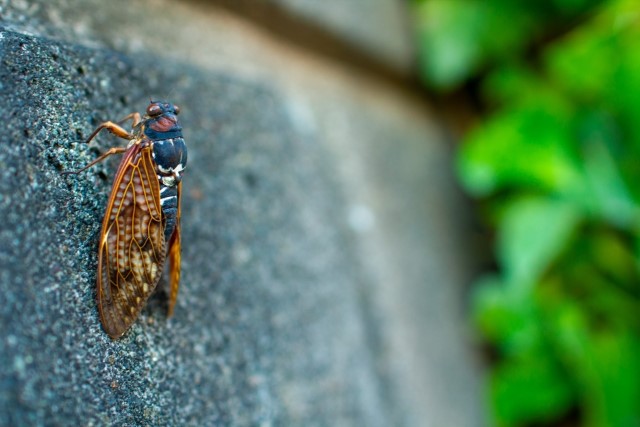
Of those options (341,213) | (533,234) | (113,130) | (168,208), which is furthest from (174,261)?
(533,234)

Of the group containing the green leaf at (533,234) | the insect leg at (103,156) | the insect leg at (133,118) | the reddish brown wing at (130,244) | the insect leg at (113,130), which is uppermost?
the green leaf at (533,234)

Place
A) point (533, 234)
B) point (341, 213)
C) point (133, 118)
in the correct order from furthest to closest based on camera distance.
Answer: point (533, 234) < point (341, 213) < point (133, 118)

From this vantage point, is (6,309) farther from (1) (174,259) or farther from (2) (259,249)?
(2) (259,249)

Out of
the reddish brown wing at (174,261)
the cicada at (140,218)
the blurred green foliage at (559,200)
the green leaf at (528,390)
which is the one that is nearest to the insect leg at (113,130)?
the cicada at (140,218)

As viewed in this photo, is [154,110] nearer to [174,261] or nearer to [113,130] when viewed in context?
[113,130]

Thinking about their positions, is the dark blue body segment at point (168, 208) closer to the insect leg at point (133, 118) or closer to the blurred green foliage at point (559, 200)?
the insect leg at point (133, 118)

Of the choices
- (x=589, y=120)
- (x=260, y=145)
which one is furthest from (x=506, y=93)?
(x=260, y=145)

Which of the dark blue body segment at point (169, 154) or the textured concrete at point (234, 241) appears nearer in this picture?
the textured concrete at point (234, 241)
